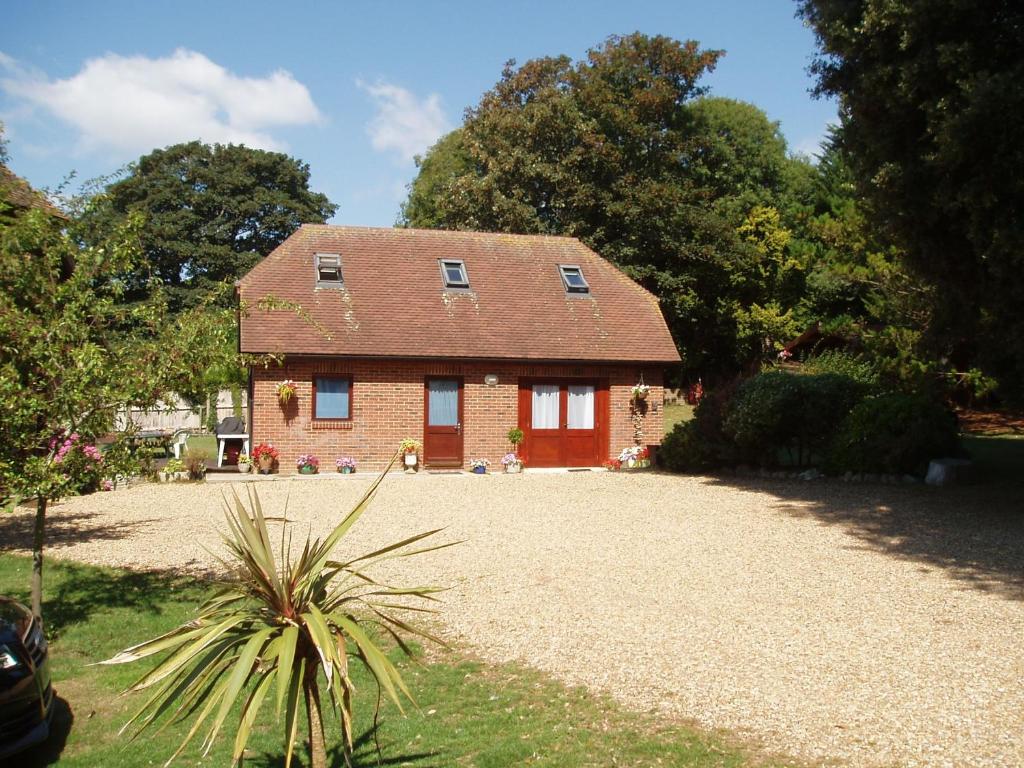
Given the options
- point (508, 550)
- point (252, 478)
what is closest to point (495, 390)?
point (252, 478)

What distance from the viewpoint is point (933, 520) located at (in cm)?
1234

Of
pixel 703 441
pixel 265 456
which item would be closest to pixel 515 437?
pixel 703 441

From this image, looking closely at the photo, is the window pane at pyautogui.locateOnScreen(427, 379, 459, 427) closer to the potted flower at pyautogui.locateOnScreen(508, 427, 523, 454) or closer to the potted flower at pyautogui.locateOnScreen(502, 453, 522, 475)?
the potted flower at pyautogui.locateOnScreen(508, 427, 523, 454)

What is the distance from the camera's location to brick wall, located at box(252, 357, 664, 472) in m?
19.2

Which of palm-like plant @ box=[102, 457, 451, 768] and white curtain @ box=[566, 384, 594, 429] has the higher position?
white curtain @ box=[566, 384, 594, 429]

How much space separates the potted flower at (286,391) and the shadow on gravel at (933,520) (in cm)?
920

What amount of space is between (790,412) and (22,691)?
1370cm

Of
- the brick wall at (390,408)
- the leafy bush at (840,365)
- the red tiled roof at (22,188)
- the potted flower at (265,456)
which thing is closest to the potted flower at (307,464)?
the brick wall at (390,408)

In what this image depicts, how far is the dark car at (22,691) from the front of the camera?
17.5 ft

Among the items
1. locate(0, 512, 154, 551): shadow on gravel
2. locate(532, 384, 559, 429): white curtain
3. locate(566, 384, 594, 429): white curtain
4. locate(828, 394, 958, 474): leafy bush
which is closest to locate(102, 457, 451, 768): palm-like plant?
locate(0, 512, 154, 551): shadow on gravel

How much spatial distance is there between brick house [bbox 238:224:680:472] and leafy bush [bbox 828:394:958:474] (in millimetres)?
6162

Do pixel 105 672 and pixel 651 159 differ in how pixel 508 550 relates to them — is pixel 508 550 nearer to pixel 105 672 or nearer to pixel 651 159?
pixel 105 672

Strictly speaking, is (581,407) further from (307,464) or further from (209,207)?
(209,207)

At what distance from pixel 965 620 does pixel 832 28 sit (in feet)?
25.8
